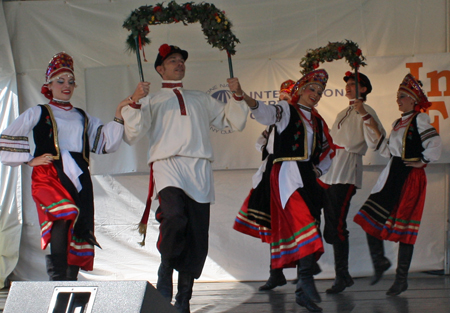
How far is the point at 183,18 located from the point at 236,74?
5.13 feet

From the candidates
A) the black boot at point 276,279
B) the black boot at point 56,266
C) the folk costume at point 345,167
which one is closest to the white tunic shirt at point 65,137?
the black boot at point 56,266

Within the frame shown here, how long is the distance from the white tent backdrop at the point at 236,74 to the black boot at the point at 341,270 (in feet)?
2.14

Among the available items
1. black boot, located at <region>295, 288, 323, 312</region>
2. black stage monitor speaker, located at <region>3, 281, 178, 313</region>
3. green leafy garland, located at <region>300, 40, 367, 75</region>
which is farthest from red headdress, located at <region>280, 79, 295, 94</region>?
black stage monitor speaker, located at <region>3, 281, 178, 313</region>

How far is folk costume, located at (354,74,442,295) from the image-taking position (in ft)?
14.1

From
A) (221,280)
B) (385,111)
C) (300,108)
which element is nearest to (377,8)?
(385,111)

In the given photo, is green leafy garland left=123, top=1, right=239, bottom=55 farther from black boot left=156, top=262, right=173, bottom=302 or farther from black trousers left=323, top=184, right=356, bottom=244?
black trousers left=323, top=184, right=356, bottom=244

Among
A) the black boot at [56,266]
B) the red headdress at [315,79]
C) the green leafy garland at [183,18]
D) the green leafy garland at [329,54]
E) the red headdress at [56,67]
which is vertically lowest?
the black boot at [56,266]

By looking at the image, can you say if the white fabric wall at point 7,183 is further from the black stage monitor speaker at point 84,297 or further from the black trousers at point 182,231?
the black stage monitor speaker at point 84,297

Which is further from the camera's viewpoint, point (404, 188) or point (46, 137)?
point (404, 188)

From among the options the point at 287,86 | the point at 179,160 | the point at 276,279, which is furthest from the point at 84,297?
the point at 287,86

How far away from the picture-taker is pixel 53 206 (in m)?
3.45

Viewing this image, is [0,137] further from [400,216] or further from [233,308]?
[400,216]

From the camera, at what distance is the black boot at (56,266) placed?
3402 mm

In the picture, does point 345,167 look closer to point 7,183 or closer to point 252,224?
point 252,224
